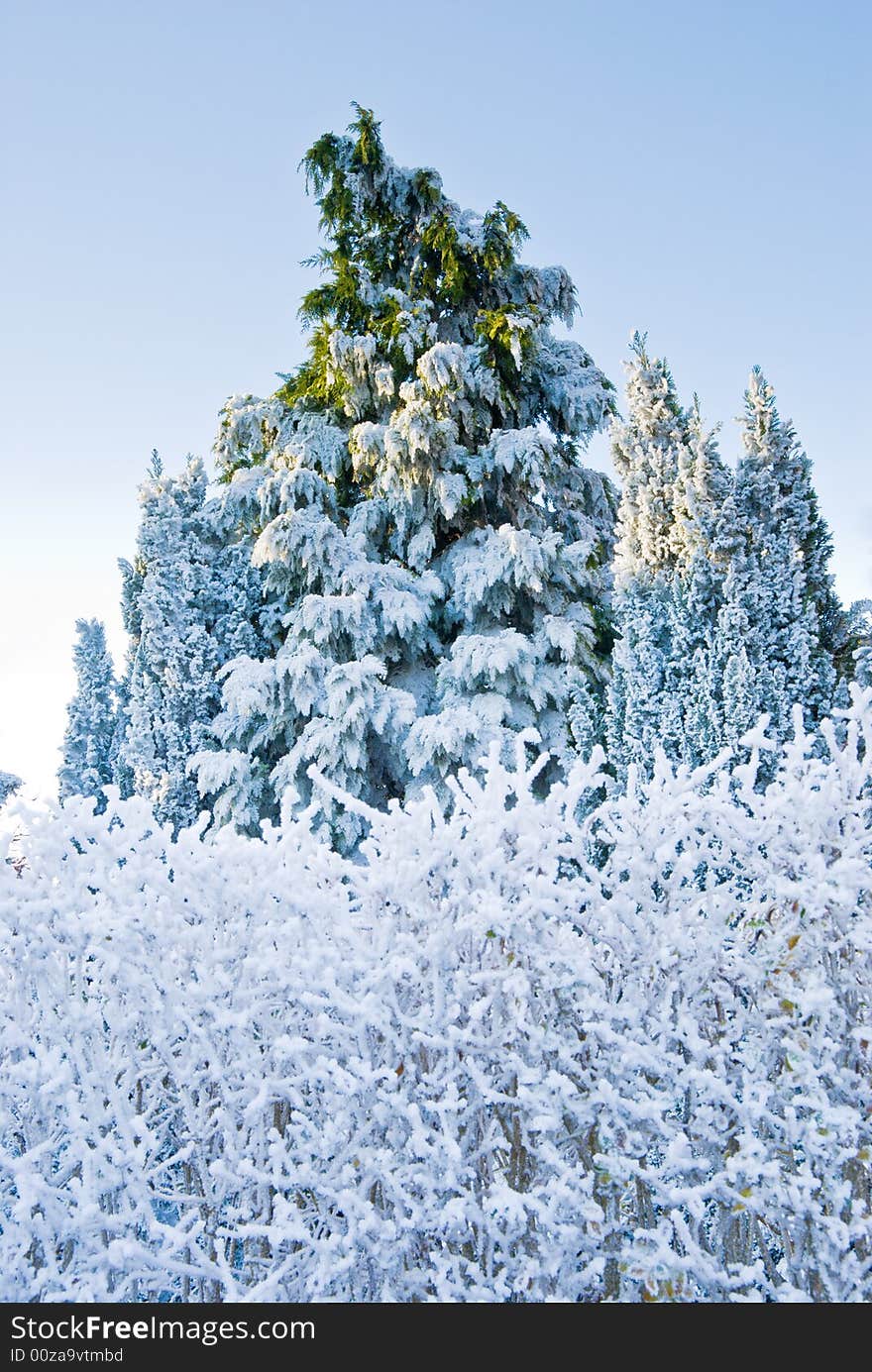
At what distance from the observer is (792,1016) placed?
249 centimetres

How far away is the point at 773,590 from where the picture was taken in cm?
715

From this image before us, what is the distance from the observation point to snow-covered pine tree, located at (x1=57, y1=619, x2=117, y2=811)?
30.5 ft

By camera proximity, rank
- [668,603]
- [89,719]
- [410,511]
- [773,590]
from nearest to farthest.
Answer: [773,590]
[668,603]
[410,511]
[89,719]

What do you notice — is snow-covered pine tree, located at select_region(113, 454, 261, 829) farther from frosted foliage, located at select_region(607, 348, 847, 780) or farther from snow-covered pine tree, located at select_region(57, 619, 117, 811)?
frosted foliage, located at select_region(607, 348, 847, 780)

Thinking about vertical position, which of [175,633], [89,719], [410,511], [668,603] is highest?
[410,511]

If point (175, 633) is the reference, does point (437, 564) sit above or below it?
above

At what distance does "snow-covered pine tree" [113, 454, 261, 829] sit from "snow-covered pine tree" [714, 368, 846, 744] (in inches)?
191

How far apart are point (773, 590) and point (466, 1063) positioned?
5.79m

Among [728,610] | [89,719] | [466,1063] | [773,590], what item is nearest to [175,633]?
[89,719]

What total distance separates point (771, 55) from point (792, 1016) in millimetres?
6032

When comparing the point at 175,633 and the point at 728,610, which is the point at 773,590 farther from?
the point at 175,633

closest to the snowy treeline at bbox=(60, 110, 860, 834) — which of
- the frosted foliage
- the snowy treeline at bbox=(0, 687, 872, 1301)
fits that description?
the frosted foliage

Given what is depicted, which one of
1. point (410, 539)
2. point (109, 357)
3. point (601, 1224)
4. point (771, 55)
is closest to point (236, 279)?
point (109, 357)

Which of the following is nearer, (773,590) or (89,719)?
(773,590)
